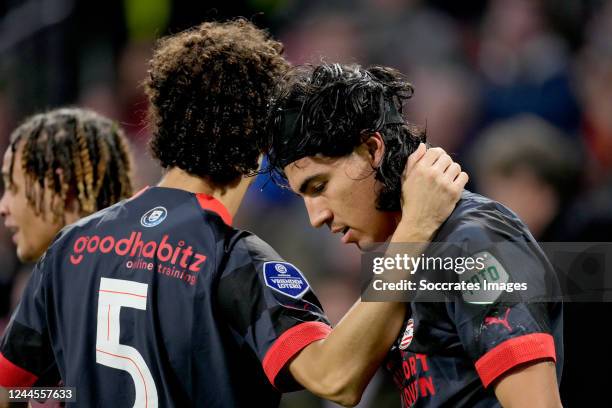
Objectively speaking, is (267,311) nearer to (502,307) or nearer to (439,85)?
(502,307)

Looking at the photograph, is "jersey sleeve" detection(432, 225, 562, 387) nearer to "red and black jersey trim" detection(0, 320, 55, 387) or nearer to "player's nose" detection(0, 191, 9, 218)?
"red and black jersey trim" detection(0, 320, 55, 387)

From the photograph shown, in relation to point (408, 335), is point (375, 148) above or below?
above

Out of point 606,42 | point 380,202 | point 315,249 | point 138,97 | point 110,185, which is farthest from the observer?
point 138,97

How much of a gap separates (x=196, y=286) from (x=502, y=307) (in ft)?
2.74

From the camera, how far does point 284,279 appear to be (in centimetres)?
233

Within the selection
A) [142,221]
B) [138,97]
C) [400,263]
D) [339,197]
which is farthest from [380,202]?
[138,97]

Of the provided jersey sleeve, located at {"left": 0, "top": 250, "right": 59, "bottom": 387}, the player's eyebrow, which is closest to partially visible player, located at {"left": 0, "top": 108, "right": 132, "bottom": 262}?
jersey sleeve, located at {"left": 0, "top": 250, "right": 59, "bottom": 387}

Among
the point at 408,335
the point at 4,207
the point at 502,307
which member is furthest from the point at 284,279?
the point at 4,207

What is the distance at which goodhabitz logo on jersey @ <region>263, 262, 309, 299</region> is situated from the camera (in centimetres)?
230

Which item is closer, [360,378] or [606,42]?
[360,378]

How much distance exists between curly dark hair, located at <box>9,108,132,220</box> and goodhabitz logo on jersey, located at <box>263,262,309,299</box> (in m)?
1.17

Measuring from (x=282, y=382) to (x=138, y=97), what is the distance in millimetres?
5029

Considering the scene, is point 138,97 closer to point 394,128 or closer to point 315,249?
point 315,249

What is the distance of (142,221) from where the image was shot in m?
2.43
